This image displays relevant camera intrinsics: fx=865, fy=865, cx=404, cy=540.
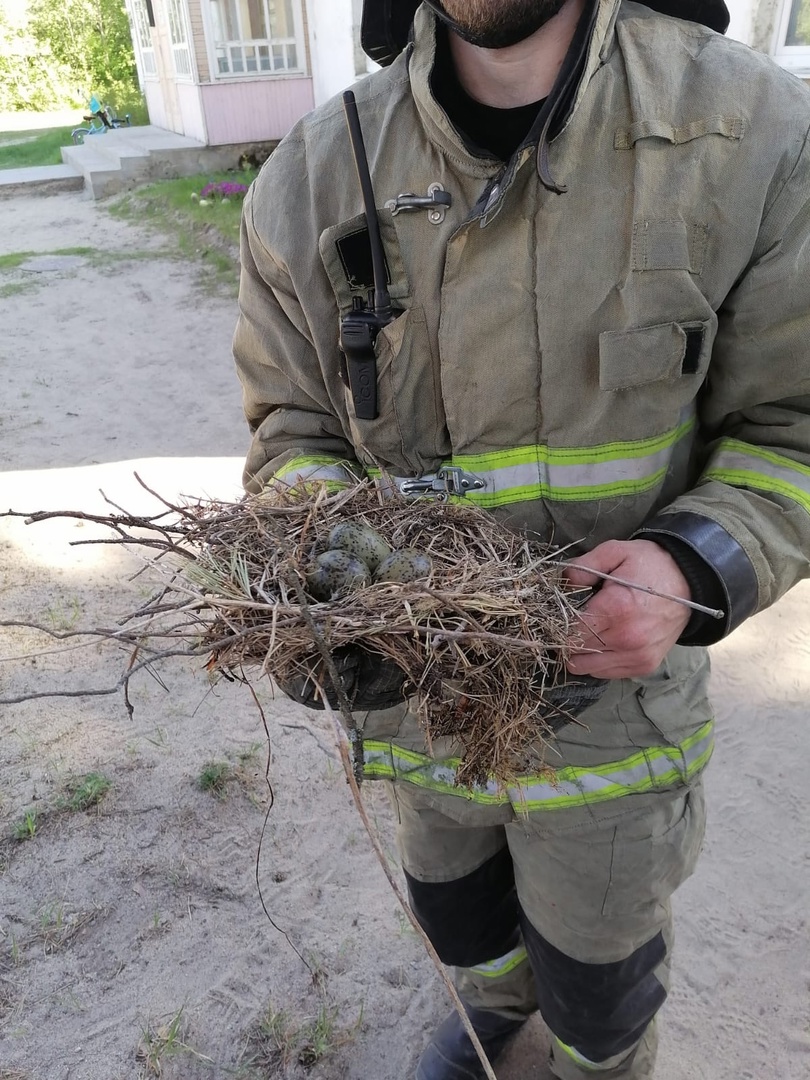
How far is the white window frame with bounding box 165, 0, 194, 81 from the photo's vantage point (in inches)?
632

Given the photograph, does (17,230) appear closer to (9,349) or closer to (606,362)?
(9,349)

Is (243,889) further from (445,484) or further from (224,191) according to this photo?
(224,191)

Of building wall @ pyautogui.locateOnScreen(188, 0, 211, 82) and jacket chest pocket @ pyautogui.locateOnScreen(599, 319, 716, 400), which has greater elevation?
jacket chest pocket @ pyautogui.locateOnScreen(599, 319, 716, 400)

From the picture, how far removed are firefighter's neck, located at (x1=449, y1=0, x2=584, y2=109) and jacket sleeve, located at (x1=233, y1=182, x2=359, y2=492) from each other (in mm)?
556

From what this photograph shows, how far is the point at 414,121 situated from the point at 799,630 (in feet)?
11.0

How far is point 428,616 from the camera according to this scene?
1.47 metres

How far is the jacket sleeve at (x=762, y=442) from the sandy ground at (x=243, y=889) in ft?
5.91

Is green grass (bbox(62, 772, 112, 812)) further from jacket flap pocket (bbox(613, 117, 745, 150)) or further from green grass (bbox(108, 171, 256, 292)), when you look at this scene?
green grass (bbox(108, 171, 256, 292))

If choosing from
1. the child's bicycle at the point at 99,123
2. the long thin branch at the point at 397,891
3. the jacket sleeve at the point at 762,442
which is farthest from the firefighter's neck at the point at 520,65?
the child's bicycle at the point at 99,123

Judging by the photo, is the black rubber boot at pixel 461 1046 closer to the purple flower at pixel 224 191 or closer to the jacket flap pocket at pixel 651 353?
the jacket flap pocket at pixel 651 353

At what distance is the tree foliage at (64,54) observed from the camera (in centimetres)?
2775

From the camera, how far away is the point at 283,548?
166 centimetres

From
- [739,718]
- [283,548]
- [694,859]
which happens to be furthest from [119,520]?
[739,718]

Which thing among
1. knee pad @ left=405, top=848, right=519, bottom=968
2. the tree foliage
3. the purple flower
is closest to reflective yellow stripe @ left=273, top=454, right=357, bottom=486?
knee pad @ left=405, top=848, right=519, bottom=968
